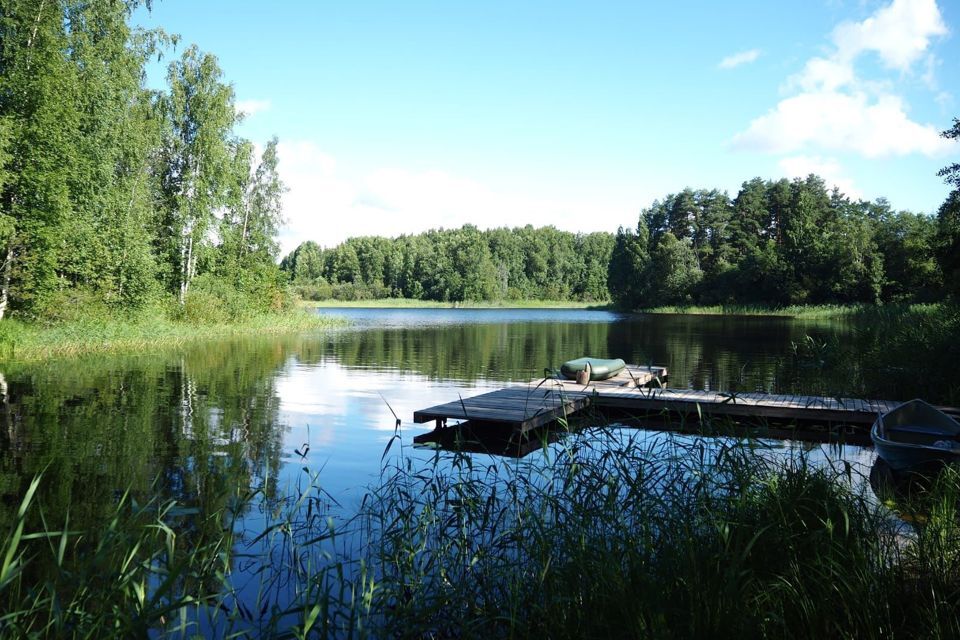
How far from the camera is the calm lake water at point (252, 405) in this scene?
24.9 feet

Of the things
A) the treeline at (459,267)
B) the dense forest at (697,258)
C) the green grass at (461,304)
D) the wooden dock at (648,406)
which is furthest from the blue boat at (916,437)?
the treeline at (459,267)

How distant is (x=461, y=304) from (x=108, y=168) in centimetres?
7221

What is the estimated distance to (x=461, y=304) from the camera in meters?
92.2

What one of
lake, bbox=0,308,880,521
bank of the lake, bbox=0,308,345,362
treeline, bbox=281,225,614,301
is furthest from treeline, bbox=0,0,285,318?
treeline, bbox=281,225,614,301

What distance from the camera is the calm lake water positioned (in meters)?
7.58

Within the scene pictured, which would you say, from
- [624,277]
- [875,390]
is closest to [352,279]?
[624,277]

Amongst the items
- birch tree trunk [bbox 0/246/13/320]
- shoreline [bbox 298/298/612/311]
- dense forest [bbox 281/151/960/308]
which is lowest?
shoreline [bbox 298/298/612/311]

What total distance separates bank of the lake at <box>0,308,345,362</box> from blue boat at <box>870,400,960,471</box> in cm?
1966

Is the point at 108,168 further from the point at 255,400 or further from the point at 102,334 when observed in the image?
the point at 255,400

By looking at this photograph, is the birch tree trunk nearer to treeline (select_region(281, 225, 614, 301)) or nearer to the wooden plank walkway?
the wooden plank walkway

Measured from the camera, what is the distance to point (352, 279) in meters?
98.7

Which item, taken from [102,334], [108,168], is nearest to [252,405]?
[102,334]

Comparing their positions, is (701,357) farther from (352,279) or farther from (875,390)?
(352,279)

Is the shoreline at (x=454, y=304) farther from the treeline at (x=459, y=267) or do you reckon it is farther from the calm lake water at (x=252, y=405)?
the calm lake water at (x=252, y=405)
